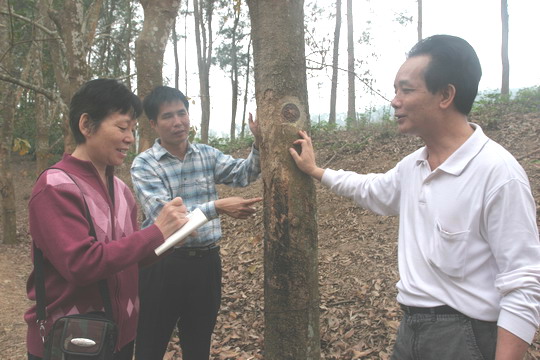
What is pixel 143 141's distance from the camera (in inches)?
176

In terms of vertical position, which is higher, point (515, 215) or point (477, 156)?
point (477, 156)

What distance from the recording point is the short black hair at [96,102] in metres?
1.86

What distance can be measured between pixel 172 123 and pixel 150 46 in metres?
2.27

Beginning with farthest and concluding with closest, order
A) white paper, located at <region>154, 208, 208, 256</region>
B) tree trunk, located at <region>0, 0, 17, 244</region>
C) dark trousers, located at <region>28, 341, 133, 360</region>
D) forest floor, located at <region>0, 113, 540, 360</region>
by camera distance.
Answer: tree trunk, located at <region>0, 0, 17, 244</region>, forest floor, located at <region>0, 113, 540, 360</region>, dark trousers, located at <region>28, 341, 133, 360</region>, white paper, located at <region>154, 208, 208, 256</region>

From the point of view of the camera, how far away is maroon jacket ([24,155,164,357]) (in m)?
1.61

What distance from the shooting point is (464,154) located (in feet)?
5.09

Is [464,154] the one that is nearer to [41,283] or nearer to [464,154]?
[464,154]

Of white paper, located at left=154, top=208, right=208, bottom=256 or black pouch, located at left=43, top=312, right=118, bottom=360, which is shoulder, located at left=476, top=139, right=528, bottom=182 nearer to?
white paper, located at left=154, top=208, right=208, bottom=256

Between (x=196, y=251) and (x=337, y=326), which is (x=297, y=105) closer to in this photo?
(x=196, y=251)

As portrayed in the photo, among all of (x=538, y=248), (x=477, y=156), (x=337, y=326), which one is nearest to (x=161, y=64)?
(x=337, y=326)

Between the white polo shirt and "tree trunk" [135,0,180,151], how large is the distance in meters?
3.50

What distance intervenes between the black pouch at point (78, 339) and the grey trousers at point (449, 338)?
4.13 ft

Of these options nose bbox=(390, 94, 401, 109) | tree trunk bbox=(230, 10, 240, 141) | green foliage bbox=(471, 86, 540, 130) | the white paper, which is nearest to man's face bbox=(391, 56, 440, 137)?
nose bbox=(390, 94, 401, 109)

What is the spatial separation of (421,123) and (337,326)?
2.79 meters
